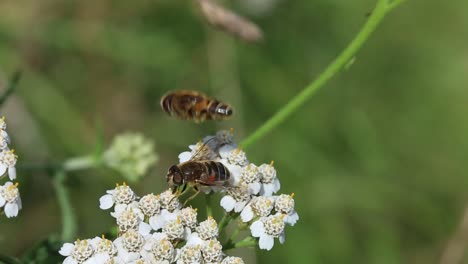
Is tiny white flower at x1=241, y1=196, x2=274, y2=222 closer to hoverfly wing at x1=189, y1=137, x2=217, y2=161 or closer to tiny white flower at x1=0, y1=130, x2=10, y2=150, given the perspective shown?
hoverfly wing at x1=189, y1=137, x2=217, y2=161

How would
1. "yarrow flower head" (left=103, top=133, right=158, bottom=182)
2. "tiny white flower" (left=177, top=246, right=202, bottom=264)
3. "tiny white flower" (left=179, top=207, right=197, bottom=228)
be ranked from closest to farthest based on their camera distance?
"tiny white flower" (left=177, top=246, right=202, bottom=264)
"tiny white flower" (left=179, top=207, right=197, bottom=228)
"yarrow flower head" (left=103, top=133, right=158, bottom=182)

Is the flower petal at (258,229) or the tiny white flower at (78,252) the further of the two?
the flower petal at (258,229)

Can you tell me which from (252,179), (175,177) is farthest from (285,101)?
(175,177)

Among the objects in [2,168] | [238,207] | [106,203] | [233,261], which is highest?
[2,168]

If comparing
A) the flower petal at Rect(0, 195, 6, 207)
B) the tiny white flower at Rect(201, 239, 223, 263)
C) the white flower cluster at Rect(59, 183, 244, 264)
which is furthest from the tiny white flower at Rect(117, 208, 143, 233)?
the flower petal at Rect(0, 195, 6, 207)

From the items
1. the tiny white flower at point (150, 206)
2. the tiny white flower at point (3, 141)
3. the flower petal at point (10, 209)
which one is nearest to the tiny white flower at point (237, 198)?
the tiny white flower at point (150, 206)

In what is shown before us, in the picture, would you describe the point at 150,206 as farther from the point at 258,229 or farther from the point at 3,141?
the point at 3,141

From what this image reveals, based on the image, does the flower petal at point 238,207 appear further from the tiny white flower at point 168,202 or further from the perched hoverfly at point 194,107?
the perched hoverfly at point 194,107
